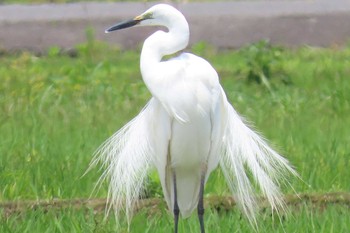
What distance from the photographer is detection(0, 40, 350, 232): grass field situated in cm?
487

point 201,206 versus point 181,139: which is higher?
point 181,139

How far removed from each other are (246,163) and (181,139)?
14.3 inches

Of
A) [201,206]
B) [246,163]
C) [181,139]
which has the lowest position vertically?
[201,206]

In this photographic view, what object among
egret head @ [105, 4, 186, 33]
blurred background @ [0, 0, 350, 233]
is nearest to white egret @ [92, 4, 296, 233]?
egret head @ [105, 4, 186, 33]

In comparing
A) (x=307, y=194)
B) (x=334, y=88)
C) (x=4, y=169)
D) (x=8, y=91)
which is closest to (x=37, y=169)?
(x=4, y=169)

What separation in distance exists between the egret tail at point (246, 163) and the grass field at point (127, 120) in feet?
0.40

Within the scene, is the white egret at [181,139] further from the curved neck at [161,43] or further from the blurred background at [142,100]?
the blurred background at [142,100]

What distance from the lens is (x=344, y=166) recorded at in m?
5.86

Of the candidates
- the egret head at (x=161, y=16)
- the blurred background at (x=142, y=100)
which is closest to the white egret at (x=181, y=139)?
the egret head at (x=161, y=16)

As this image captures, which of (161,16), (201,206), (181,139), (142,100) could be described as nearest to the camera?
(161,16)

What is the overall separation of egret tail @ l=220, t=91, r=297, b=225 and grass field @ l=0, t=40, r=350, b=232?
0.12 metres

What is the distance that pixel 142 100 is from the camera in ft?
26.9

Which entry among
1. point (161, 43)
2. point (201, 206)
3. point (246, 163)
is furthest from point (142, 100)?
point (161, 43)

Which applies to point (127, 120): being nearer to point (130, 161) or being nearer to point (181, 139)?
point (130, 161)
